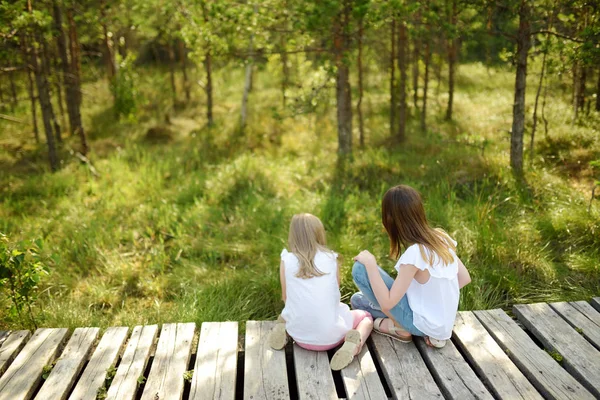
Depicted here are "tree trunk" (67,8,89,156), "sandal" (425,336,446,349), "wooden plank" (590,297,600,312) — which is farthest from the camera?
"tree trunk" (67,8,89,156)

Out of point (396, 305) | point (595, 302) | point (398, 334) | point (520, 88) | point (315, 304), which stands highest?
point (520, 88)

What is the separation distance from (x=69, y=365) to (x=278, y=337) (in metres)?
1.48

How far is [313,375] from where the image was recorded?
312 cm

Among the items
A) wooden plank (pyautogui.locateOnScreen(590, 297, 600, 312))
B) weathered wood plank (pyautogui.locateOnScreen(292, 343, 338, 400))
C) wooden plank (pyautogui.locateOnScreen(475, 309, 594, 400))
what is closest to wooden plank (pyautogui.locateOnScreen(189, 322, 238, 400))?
weathered wood plank (pyautogui.locateOnScreen(292, 343, 338, 400))

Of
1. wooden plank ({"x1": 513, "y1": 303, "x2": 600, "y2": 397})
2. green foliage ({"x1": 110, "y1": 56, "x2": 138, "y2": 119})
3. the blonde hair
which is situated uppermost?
green foliage ({"x1": 110, "y1": 56, "x2": 138, "y2": 119})

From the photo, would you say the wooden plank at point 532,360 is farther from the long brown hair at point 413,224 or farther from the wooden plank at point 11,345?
the wooden plank at point 11,345

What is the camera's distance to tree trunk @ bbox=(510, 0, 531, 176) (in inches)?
230

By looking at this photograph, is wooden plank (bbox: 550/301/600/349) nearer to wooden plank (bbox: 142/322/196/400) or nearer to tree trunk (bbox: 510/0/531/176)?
tree trunk (bbox: 510/0/531/176)

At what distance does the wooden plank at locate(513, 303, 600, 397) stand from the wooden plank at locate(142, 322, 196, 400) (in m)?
2.62

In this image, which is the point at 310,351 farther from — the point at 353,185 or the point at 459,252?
the point at 353,185

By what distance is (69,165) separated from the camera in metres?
8.13

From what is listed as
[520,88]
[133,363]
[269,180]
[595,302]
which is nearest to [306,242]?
[133,363]

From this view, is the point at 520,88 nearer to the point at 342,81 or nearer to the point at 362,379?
the point at 342,81

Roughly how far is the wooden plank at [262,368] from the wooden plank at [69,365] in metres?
1.18
